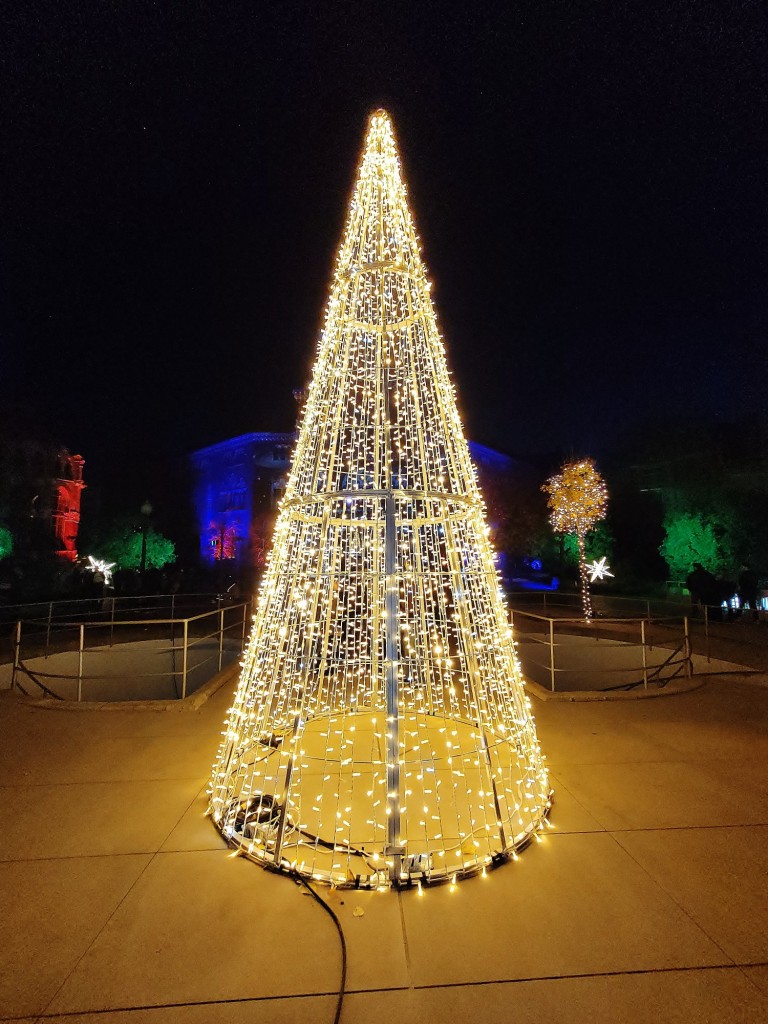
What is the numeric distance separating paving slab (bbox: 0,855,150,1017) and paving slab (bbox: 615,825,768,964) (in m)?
2.91

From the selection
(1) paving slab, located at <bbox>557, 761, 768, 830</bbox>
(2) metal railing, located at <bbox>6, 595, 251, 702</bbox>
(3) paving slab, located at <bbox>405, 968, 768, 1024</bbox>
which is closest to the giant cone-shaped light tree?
(1) paving slab, located at <bbox>557, 761, 768, 830</bbox>

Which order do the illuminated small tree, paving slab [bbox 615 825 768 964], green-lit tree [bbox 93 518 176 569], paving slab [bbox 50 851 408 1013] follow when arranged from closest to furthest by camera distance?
1. paving slab [bbox 50 851 408 1013]
2. paving slab [bbox 615 825 768 964]
3. the illuminated small tree
4. green-lit tree [bbox 93 518 176 569]

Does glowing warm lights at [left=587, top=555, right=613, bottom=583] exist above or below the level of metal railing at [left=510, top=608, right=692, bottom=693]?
above

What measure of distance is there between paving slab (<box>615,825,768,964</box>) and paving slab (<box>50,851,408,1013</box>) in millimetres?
1503

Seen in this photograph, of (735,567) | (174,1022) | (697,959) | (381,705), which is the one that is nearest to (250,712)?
(174,1022)

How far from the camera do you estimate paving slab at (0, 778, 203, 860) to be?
308 cm

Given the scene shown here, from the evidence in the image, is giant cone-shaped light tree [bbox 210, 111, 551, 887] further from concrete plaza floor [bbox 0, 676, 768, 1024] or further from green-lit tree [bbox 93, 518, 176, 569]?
green-lit tree [bbox 93, 518, 176, 569]

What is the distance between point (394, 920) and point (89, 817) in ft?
7.34

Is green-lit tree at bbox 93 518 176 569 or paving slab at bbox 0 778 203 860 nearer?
paving slab at bbox 0 778 203 860

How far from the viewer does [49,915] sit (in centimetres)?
251

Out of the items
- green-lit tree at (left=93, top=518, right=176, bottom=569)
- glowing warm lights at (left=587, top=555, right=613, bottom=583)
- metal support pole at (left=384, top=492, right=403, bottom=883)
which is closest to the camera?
metal support pole at (left=384, top=492, right=403, bottom=883)

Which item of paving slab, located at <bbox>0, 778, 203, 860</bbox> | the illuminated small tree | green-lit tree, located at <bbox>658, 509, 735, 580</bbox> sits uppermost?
the illuminated small tree

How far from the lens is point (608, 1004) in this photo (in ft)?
6.63

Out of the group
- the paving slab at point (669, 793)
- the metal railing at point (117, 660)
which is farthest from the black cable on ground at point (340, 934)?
the metal railing at point (117, 660)
